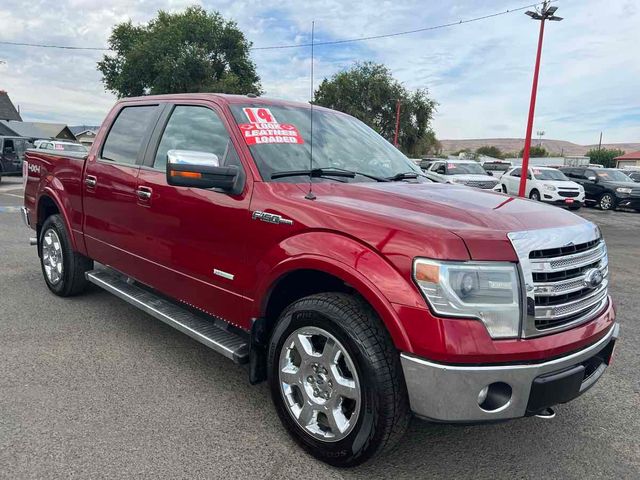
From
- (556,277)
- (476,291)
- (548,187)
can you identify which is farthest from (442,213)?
(548,187)

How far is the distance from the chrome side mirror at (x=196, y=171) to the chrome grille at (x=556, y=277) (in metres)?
1.53

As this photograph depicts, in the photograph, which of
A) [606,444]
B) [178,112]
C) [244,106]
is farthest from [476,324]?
[178,112]

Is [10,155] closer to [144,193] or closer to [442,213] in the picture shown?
[144,193]

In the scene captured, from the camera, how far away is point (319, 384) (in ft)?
8.38

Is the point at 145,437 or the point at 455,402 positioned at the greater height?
the point at 455,402

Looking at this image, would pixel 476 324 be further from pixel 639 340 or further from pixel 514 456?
pixel 639 340

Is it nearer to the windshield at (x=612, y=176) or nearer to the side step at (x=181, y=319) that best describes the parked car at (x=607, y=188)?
the windshield at (x=612, y=176)

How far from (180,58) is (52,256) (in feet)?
132

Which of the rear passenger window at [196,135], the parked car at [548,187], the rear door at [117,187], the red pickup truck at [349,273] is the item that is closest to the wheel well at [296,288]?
the red pickup truck at [349,273]

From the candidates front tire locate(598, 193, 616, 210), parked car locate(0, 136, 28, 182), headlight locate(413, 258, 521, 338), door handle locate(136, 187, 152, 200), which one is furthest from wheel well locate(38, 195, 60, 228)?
front tire locate(598, 193, 616, 210)

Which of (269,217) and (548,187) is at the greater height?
(269,217)

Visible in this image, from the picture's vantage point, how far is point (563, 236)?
2393 millimetres

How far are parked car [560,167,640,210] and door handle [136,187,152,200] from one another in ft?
67.6

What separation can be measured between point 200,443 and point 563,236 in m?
2.11
